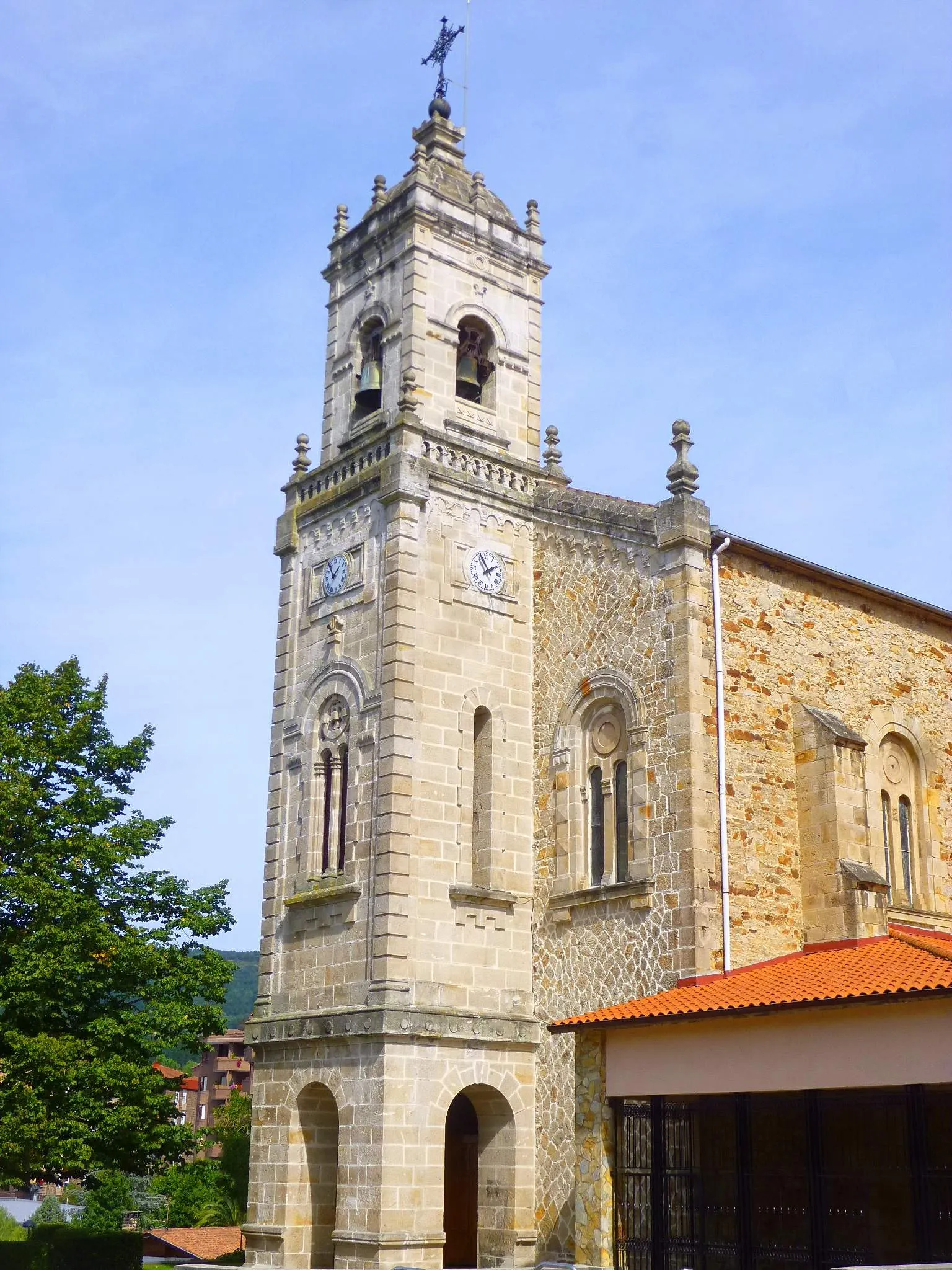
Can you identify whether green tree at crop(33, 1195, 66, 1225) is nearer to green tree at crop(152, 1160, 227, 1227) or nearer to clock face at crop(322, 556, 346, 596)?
green tree at crop(152, 1160, 227, 1227)

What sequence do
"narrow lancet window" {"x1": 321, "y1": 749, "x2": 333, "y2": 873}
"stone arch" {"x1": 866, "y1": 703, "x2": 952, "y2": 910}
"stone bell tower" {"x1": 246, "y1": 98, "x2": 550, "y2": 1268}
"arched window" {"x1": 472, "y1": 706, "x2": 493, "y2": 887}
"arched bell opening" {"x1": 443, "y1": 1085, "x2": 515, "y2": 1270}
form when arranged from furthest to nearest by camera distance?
"stone arch" {"x1": 866, "y1": 703, "x2": 952, "y2": 910} → "narrow lancet window" {"x1": 321, "y1": 749, "x2": 333, "y2": 873} → "arched window" {"x1": 472, "y1": 706, "x2": 493, "y2": 887} → "arched bell opening" {"x1": 443, "y1": 1085, "x2": 515, "y2": 1270} → "stone bell tower" {"x1": 246, "y1": 98, "x2": 550, "y2": 1268}

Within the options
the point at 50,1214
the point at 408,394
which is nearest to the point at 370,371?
the point at 408,394

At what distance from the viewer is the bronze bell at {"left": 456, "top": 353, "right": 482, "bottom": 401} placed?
82.6 feet

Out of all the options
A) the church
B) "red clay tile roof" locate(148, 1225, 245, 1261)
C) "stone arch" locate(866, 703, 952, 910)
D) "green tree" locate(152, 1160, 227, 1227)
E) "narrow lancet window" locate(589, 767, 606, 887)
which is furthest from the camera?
"green tree" locate(152, 1160, 227, 1227)

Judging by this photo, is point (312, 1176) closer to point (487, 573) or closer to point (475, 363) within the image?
point (487, 573)

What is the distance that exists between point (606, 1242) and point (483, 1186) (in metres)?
3.88

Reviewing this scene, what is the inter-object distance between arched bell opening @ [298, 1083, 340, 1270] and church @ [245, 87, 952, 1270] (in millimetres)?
64

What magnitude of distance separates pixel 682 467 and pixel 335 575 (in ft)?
21.1

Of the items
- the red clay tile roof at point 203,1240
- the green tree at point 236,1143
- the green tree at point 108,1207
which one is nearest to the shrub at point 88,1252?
the green tree at point 236,1143

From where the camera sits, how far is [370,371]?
83.4 feet

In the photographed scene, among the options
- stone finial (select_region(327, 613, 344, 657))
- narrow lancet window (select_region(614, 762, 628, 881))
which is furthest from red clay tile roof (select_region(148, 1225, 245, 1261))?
narrow lancet window (select_region(614, 762, 628, 881))

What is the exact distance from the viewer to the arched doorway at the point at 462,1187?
22.5m

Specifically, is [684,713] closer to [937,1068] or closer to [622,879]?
[622,879]

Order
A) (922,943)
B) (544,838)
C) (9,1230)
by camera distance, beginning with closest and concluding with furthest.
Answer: (922,943) → (544,838) → (9,1230)
